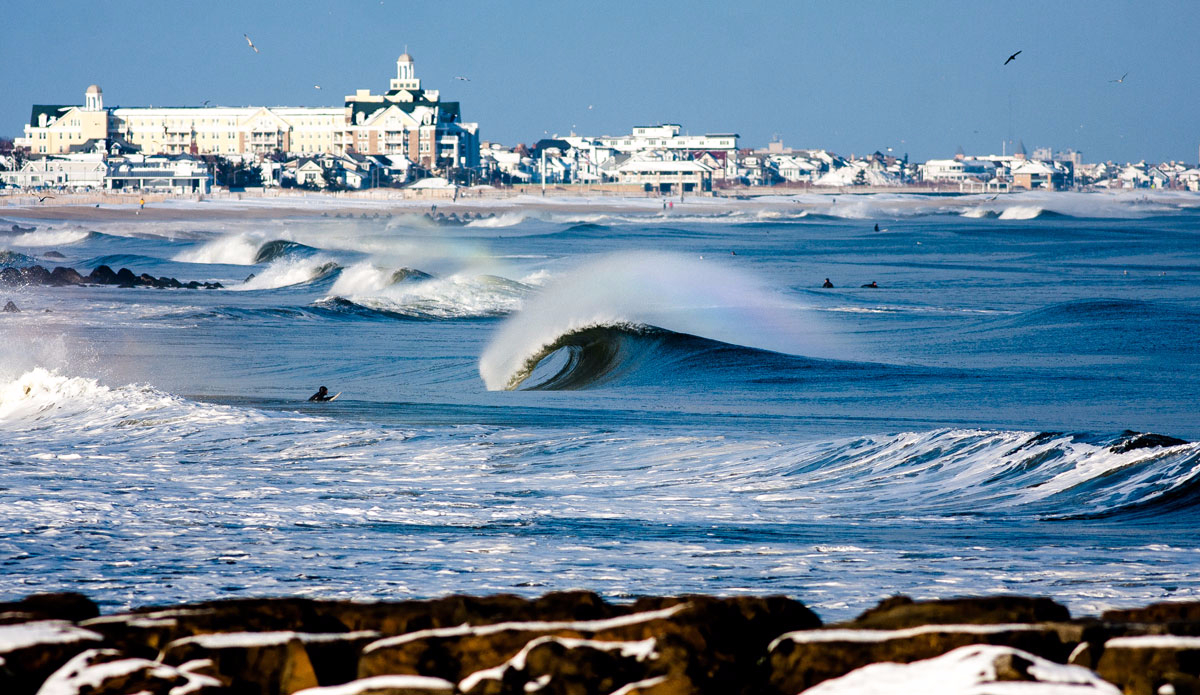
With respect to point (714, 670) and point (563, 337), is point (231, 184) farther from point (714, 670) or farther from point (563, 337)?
point (714, 670)

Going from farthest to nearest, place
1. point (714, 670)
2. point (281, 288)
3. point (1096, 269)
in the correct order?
1. point (1096, 269)
2. point (281, 288)
3. point (714, 670)

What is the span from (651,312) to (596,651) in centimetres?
2558

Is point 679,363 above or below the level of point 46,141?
below

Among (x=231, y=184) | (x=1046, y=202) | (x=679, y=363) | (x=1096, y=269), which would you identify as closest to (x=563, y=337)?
(x=679, y=363)

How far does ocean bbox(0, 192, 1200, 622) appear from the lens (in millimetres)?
7086

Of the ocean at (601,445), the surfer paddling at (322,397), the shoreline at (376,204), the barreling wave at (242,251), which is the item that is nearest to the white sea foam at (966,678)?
the ocean at (601,445)

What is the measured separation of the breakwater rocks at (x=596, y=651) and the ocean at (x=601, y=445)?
2.24 meters

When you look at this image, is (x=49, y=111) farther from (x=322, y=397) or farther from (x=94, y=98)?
(x=322, y=397)

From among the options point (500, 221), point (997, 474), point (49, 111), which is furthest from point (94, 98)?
point (997, 474)

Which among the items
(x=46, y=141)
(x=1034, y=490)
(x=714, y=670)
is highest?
(x=46, y=141)

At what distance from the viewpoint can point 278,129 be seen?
18925 cm

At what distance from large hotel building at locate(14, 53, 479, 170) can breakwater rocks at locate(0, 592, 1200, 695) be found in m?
180

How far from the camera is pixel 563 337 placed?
887 inches

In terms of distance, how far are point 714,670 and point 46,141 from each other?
196 metres
